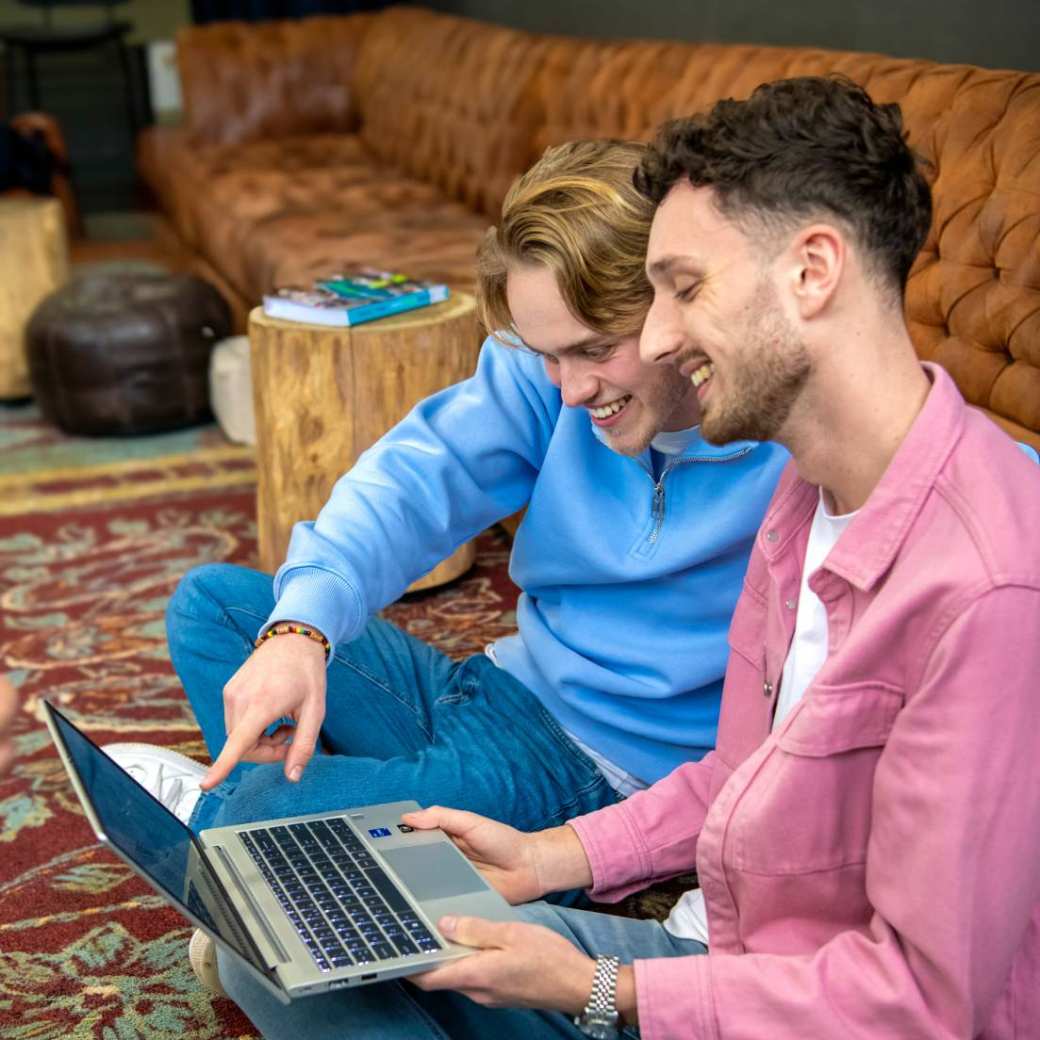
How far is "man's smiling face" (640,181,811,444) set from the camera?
99 cm

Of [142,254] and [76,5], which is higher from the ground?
[76,5]

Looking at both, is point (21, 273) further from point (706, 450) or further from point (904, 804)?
point (904, 804)

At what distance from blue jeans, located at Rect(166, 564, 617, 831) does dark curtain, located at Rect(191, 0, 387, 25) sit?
5019mm

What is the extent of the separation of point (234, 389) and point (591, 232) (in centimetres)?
245

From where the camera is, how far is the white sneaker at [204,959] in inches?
59.9

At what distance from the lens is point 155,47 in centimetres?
746

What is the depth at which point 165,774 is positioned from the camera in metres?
1.79

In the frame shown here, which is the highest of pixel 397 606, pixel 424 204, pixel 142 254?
pixel 424 204

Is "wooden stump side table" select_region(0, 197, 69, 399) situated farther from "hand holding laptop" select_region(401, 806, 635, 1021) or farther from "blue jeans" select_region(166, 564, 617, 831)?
"hand holding laptop" select_region(401, 806, 635, 1021)

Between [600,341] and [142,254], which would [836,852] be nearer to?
[600,341]

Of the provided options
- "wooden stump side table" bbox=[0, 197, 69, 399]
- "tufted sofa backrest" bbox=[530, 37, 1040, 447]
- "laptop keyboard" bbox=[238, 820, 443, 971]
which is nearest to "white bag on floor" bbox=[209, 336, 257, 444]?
"wooden stump side table" bbox=[0, 197, 69, 399]

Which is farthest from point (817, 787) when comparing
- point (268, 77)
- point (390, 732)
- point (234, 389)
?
point (268, 77)

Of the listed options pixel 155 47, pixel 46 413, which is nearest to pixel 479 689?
pixel 46 413

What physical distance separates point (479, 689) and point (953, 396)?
828mm
